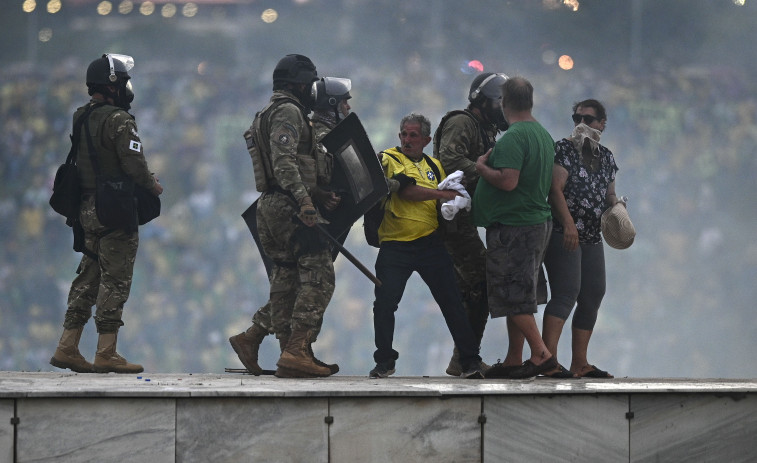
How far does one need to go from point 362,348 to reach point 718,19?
6.39 metres

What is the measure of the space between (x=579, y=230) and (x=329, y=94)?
1467 millimetres

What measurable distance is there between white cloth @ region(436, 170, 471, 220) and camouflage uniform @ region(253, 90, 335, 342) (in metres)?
0.61

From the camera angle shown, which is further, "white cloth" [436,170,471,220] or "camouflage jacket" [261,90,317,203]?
"white cloth" [436,170,471,220]

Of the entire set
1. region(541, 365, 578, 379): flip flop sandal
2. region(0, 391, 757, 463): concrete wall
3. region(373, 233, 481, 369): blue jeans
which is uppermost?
region(373, 233, 481, 369): blue jeans

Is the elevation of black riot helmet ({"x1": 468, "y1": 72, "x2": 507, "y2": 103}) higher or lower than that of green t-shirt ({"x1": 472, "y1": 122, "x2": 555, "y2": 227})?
higher

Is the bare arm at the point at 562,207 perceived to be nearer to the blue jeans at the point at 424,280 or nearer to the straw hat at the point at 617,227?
the straw hat at the point at 617,227

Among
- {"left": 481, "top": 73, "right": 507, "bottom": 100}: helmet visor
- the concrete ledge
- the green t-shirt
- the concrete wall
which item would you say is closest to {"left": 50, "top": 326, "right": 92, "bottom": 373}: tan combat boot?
the concrete ledge

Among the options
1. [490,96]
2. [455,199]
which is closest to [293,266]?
[455,199]

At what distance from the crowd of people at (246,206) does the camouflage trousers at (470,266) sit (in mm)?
8964

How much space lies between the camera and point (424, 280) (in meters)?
5.98

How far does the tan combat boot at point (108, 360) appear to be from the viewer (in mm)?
6320

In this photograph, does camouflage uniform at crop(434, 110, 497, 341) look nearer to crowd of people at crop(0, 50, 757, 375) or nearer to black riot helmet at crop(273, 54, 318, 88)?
black riot helmet at crop(273, 54, 318, 88)

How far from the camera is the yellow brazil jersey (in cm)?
604

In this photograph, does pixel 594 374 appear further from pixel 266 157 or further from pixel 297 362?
pixel 266 157
